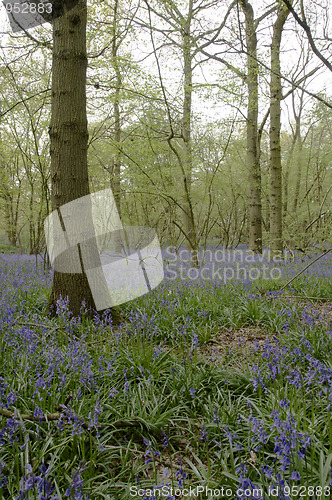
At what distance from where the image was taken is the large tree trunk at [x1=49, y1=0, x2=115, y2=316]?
11.7 feet

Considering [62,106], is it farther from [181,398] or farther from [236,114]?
[236,114]

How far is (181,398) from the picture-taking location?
2191 millimetres

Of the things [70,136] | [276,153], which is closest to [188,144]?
[276,153]

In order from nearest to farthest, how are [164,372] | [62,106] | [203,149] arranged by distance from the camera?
[164,372] → [62,106] → [203,149]

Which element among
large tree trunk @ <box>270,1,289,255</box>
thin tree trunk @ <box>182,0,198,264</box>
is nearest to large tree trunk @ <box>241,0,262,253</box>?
large tree trunk @ <box>270,1,289,255</box>

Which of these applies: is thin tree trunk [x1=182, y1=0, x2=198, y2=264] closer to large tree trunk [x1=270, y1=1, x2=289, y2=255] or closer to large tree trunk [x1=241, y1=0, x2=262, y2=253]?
large tree trunk [x1=241, y1=0, x2=262, y2=253]

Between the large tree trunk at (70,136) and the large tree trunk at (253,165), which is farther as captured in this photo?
the large tree trunk at (253,165)

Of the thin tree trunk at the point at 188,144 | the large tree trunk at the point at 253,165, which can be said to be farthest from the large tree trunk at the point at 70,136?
the large tree trunk at the point at 253,165

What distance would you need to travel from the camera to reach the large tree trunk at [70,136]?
356 cm

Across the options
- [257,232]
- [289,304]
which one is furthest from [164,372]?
[257,232]

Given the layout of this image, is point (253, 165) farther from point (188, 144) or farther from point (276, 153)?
point (188, 144)

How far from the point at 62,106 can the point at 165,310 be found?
2.92m

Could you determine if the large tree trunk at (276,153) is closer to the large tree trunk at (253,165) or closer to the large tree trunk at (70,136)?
the large tree trunk at (253,165)

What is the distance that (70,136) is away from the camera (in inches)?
140
